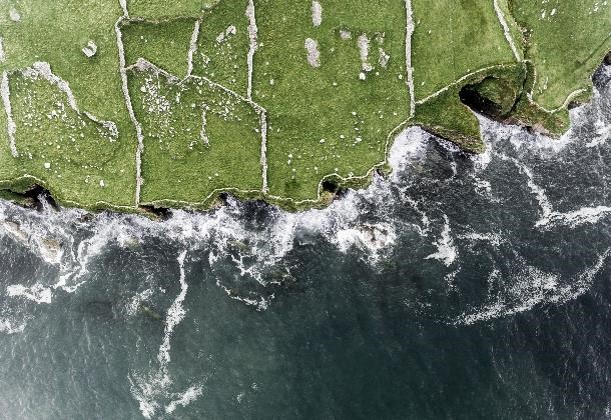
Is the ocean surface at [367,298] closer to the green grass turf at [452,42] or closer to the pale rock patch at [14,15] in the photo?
the green grass turf at [452,42]

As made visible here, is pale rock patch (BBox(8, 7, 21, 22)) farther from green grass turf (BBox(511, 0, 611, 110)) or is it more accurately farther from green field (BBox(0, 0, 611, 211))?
green grass turf (BBox(511, 0, 611, 110))

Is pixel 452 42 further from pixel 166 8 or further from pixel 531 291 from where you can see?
pixel 166 8

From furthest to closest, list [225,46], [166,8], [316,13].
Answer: [225,46] < [316,13] < [166,8]

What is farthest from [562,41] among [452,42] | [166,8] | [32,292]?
[32,292]

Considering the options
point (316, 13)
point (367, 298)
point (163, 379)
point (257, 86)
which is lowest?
point (163, 379)

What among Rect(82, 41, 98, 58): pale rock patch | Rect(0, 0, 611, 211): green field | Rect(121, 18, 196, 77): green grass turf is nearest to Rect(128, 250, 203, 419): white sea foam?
Rect(0, 0, 611, 211): green field

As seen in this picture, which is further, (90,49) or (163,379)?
(163,379)
